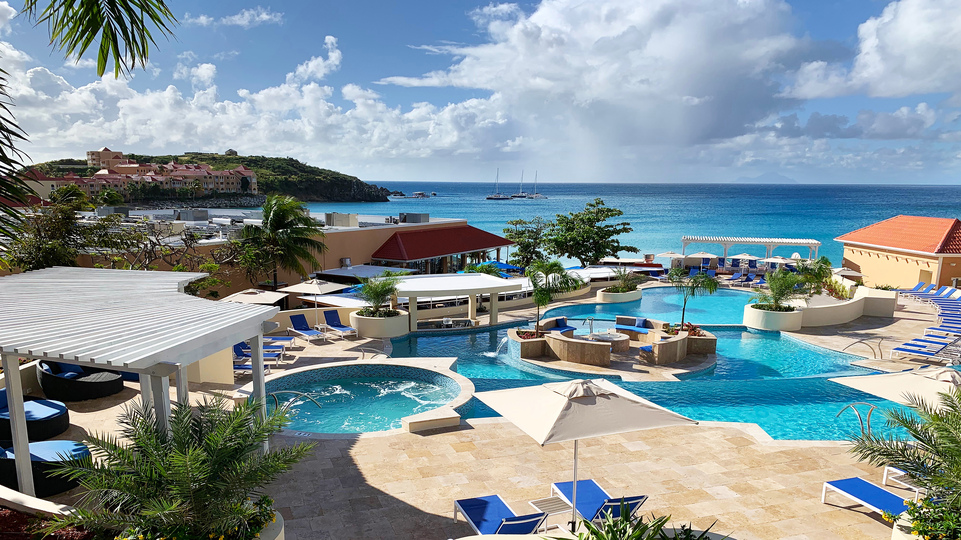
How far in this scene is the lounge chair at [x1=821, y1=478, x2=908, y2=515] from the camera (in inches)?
266

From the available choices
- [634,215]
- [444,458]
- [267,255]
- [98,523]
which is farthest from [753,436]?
[634,215]

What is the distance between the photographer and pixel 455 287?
1930cm

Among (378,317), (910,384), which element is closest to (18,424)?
(910,384)

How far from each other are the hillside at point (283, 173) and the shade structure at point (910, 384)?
385ft

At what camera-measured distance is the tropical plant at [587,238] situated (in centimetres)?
3591

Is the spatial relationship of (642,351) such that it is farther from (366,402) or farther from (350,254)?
(350,254)

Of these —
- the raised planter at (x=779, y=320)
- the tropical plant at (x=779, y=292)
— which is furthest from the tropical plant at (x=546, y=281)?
the tropical plant at (x=779, y=292)

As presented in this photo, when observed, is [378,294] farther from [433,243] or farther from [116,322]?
[433,243]

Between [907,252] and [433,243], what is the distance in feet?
79.3

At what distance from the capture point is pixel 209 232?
1165 inches

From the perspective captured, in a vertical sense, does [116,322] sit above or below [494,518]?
above

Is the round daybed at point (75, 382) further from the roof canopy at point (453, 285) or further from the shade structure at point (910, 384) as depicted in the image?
the shade structure at point (910, 384)

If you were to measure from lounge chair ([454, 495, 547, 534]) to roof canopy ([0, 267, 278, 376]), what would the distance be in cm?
338

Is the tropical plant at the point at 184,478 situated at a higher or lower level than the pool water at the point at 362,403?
higher
